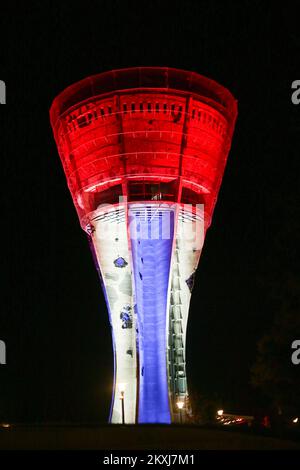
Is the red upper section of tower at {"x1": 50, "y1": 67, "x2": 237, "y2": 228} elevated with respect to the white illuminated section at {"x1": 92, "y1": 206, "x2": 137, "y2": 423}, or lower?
elevated

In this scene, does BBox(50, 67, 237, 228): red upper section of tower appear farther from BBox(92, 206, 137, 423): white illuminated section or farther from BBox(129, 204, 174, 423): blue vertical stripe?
BBox(129, 204, 174, 423): blue vertical stripe

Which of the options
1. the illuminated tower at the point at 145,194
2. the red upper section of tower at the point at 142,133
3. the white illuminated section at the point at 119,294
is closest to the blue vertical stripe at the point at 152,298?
the illuminated tower at the point at 145,194

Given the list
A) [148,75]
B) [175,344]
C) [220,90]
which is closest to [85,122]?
[148,75]

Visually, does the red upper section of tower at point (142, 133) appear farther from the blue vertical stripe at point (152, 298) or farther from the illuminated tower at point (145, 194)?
the blue vertical stripe at point (152, 298)

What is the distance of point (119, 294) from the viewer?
30.1 meters

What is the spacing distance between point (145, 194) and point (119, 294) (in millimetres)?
4534

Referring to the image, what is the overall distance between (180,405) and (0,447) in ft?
49.1

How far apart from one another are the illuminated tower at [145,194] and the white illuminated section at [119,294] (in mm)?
44

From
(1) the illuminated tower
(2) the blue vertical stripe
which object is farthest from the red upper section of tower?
(2) the blue vertical stripe

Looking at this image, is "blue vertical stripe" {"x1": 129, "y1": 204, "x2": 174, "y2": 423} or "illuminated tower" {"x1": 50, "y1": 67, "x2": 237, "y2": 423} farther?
"illuminated tower" {"x1": 50, "y1": 67, "x2": 237, "y2": 423}

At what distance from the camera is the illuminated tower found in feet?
94.8

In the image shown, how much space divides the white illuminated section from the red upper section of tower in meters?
1.06

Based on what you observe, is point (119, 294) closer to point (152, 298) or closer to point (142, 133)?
point (152, 298)

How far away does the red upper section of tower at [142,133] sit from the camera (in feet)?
95.9
